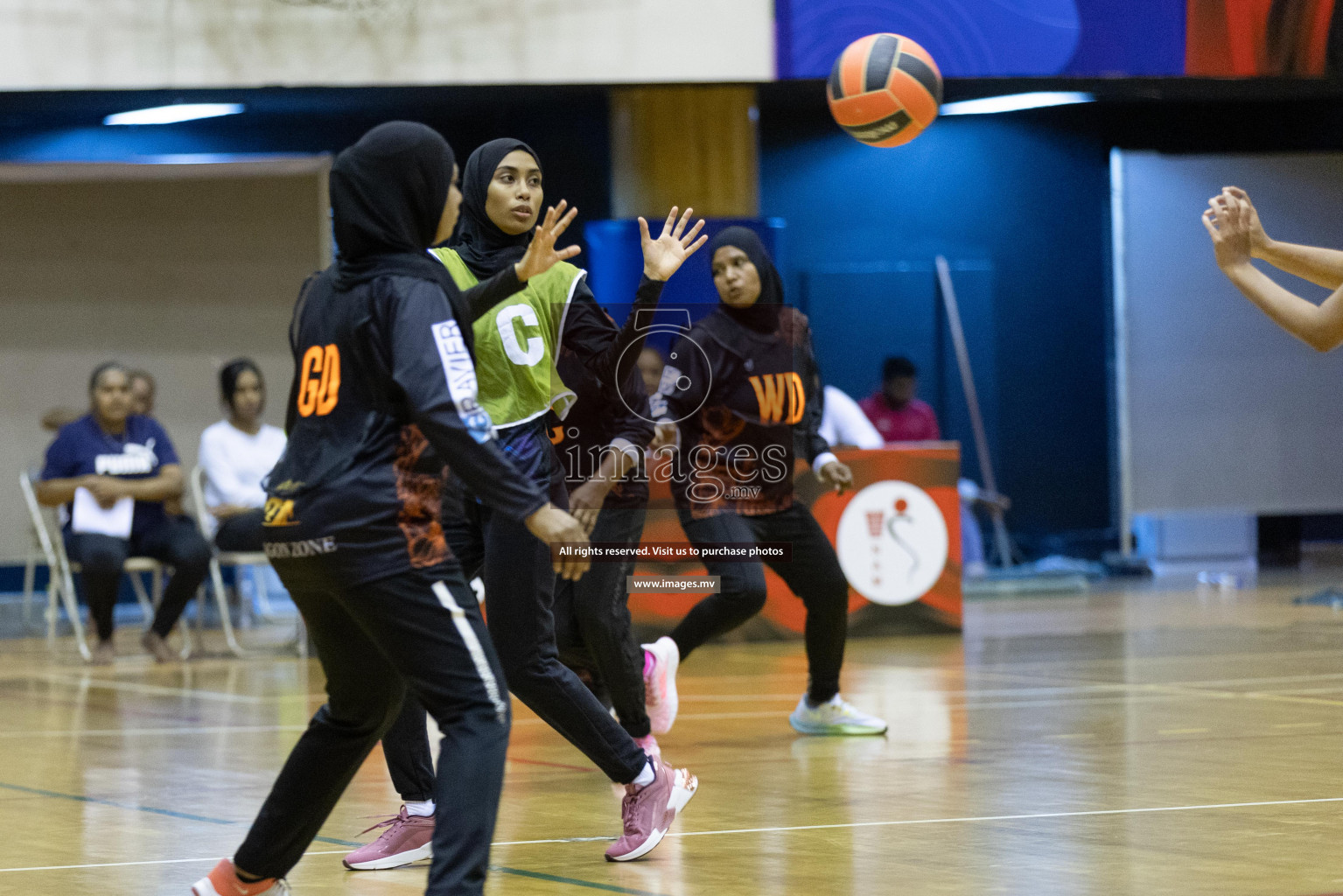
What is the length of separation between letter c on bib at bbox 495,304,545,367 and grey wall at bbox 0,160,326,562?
362 inches

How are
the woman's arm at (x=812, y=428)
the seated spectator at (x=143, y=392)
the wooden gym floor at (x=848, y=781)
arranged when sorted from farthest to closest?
the seated spectator at (x=143, y=392) < the woman's arm at (x=812, y=428) < the wooden gym floor at (x=848, y=781)

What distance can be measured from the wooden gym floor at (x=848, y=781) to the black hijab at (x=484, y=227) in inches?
65.8

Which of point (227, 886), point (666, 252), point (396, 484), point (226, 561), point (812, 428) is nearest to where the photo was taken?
point (396, 484)

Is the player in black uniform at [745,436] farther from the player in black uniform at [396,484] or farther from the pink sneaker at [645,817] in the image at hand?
the player in black uniform at [396,484]

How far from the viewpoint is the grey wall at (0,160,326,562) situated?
13516 mm

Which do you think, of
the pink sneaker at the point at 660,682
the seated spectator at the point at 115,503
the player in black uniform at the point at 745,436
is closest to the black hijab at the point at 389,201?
the pink sneaker at the point at 660,682

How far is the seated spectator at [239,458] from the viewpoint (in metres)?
10.2

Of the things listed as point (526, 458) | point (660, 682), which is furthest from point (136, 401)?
point (526, 458)

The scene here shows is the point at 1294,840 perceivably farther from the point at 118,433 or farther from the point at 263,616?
the point at 263,616

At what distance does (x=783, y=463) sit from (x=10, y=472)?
890cm

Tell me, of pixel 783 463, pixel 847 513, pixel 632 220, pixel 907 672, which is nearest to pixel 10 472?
pixel 632 220

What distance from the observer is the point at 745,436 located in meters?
6.52

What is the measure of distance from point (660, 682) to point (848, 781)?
2.68 ft

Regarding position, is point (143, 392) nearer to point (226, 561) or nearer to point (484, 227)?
point (226, 561)
